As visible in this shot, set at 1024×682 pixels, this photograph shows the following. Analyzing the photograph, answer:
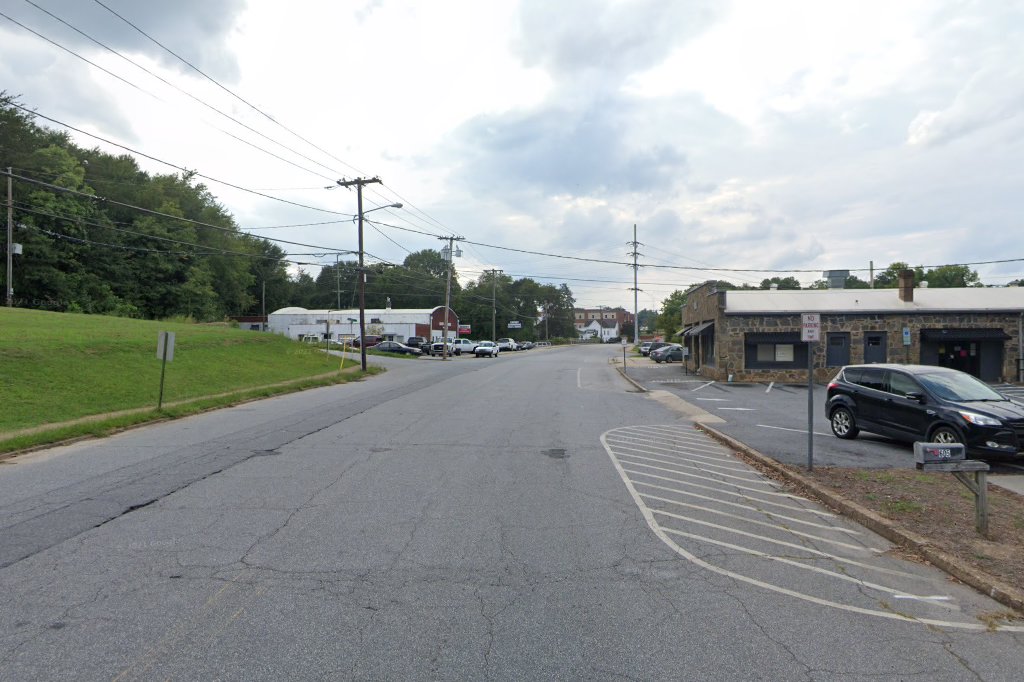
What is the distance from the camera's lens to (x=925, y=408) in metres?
11.3

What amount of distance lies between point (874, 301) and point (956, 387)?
2400cm

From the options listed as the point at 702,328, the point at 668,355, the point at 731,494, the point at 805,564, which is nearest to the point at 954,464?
the point at 805,564

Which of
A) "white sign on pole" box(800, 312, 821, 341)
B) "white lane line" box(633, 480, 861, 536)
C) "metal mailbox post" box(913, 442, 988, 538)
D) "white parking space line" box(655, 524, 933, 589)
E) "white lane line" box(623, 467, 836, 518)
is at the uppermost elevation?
"white sign on pole" box(800, 312, 821, 341)

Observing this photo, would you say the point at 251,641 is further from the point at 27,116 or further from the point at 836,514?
the point at 27,116

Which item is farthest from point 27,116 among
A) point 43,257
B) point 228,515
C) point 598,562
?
point 598,562

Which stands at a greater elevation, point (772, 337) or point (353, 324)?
point (353, 324)

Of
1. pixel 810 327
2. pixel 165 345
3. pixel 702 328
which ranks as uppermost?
pixel 702 328

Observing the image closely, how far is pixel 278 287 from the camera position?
110 meters

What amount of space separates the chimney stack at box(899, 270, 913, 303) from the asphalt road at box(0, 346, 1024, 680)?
2727cm

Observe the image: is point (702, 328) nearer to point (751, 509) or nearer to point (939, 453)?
point (751, 509)

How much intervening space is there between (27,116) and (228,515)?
210 feet

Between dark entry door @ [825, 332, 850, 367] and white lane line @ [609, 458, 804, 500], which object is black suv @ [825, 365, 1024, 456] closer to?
white lane line @ [609, 458, 804, 500]

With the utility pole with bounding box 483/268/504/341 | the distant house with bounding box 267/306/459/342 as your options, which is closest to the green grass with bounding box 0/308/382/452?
the distant house with bounding box 267/306/459/342

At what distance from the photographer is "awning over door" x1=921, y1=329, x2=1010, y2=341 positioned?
3045cm
